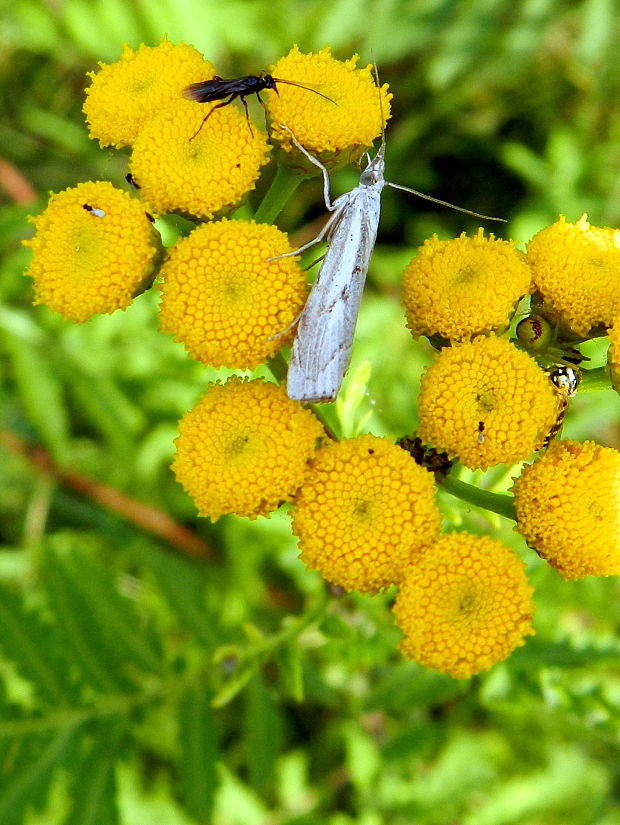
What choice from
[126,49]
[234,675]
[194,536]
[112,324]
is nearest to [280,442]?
[234,675]

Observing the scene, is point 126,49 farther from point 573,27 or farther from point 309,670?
point 573,27

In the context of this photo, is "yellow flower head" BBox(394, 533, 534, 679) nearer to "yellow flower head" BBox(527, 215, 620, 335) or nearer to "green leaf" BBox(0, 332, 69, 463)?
"yellow flower head" BBox(527, 215, 620, 335)

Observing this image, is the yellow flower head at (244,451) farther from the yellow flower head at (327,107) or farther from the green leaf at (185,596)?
the green leaf at (185,596)

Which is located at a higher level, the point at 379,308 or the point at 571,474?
the point at 571,474

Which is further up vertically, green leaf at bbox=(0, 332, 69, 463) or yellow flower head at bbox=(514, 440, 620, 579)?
yellow flower head at bbox=(514, 440, 620, 579)

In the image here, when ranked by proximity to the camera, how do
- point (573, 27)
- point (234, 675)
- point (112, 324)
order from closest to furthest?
point (234, 675), point (112, 324), point (573, 27)

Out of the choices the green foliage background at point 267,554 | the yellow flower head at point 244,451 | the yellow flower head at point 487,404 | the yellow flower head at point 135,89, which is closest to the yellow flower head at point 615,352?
the yellow flower head at point 487,404

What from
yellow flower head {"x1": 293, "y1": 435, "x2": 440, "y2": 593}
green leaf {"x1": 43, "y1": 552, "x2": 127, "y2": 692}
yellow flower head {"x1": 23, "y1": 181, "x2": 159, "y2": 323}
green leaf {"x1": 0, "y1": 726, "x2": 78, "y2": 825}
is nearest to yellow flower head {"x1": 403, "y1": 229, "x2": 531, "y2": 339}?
yellow flower head {"x1": 293, "y1": 435, "x2": 440, "y2": 593}
